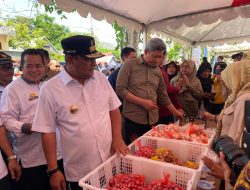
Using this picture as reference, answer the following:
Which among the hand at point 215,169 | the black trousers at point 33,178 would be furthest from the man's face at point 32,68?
the hand at point 215,169

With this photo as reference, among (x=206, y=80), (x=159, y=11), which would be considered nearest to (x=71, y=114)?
(x=159, y=11)

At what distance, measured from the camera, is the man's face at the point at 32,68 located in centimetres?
206

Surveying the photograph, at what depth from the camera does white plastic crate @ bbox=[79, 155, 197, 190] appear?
127 centimetres

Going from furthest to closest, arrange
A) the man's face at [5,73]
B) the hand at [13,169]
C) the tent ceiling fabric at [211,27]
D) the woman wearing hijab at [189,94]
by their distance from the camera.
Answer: the woman wearing hijab at [189,94] → the tent ceiling fabric at [211,27] → the man's face at [5,73] → the hand at [13,169]

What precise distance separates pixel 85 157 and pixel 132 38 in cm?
302

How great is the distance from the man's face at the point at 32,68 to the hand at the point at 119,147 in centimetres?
95

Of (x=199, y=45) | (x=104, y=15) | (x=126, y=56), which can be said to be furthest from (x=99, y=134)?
(x=199, y=45)

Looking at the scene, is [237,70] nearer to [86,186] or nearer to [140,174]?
[140,174]

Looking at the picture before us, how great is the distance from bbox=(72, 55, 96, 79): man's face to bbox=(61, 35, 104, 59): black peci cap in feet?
0.11

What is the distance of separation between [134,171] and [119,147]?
0.20 metres

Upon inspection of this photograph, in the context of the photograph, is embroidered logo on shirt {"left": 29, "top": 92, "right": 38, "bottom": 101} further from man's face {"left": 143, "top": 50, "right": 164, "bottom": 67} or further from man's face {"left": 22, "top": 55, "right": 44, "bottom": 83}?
man's face {"left": 143, "top": 50, "right": 164, "bottom": 67}

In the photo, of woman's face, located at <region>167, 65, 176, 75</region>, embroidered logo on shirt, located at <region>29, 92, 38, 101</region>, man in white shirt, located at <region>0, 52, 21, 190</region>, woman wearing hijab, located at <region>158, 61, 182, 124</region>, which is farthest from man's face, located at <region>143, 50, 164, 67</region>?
woman's face, located at <region>167, 65, 176, 75</region>

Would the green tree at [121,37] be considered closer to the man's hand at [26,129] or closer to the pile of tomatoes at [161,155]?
→ the man's hand at [26,129]

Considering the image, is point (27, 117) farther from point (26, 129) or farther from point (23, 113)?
point (26, 129)
